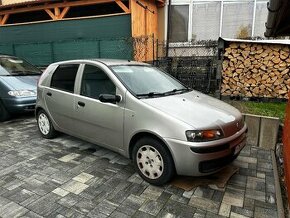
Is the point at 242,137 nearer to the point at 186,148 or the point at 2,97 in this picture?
the point at 186,148

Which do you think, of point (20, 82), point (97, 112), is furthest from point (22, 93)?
point (97, 112)

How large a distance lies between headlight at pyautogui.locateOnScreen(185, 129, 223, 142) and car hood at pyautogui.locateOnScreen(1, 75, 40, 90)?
16.3 ft

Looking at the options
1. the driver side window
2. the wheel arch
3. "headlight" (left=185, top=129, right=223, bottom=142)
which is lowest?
the wheel arch

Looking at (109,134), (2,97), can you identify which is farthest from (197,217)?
(2,97)

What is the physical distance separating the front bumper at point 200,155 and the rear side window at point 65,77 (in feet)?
7.10

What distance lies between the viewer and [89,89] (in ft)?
13.6

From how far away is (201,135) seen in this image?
3.01m

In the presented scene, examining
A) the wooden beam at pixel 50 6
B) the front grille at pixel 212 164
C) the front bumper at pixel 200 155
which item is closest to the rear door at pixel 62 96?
the front bumper at pixel 200 155

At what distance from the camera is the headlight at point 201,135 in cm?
299

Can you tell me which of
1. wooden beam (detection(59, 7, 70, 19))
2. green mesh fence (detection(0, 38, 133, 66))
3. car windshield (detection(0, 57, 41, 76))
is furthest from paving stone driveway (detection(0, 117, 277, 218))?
wooden beam (detection(59, 7, 70, 19))

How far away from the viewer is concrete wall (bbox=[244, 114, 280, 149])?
4.62 meters

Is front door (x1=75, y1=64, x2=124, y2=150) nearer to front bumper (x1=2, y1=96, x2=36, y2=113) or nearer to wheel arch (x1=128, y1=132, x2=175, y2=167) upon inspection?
wheel arch (x1=128, y1=132, x2=175, y2=167)

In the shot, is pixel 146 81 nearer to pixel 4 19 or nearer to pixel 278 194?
pixel 278 194

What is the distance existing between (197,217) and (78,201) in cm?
137
